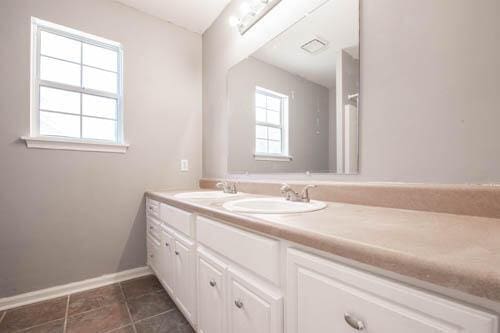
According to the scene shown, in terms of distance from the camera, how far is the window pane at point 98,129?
1948 millimetres

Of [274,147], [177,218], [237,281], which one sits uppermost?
[274,147]

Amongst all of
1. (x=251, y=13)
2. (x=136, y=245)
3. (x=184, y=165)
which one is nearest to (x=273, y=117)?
(x=251, y=13)

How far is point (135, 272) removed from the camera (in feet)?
6.74

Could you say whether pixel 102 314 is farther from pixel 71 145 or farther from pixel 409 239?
pixel 409 239

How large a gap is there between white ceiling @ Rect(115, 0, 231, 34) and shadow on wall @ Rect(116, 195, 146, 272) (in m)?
1.71

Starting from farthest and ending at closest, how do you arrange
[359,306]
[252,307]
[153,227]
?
[153,227] → [252,307] → [359,306]

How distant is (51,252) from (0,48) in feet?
4.84

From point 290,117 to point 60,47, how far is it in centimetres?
195

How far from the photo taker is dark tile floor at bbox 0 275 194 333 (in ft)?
4.56

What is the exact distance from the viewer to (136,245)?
208 cm

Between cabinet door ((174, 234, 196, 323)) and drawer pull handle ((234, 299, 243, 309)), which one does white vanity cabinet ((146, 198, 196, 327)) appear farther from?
drawer pull handle ((234, 299, 243, 309))

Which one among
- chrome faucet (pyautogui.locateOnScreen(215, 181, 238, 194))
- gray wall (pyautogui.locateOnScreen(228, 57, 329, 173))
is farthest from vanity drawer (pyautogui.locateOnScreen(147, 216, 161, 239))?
gray wall (pyautogui.locateOnScreen(228, 57, 329, 173))

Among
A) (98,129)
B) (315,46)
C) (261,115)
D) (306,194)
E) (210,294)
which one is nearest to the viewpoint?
(210,294)

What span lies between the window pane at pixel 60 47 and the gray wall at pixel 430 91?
2.17 m
